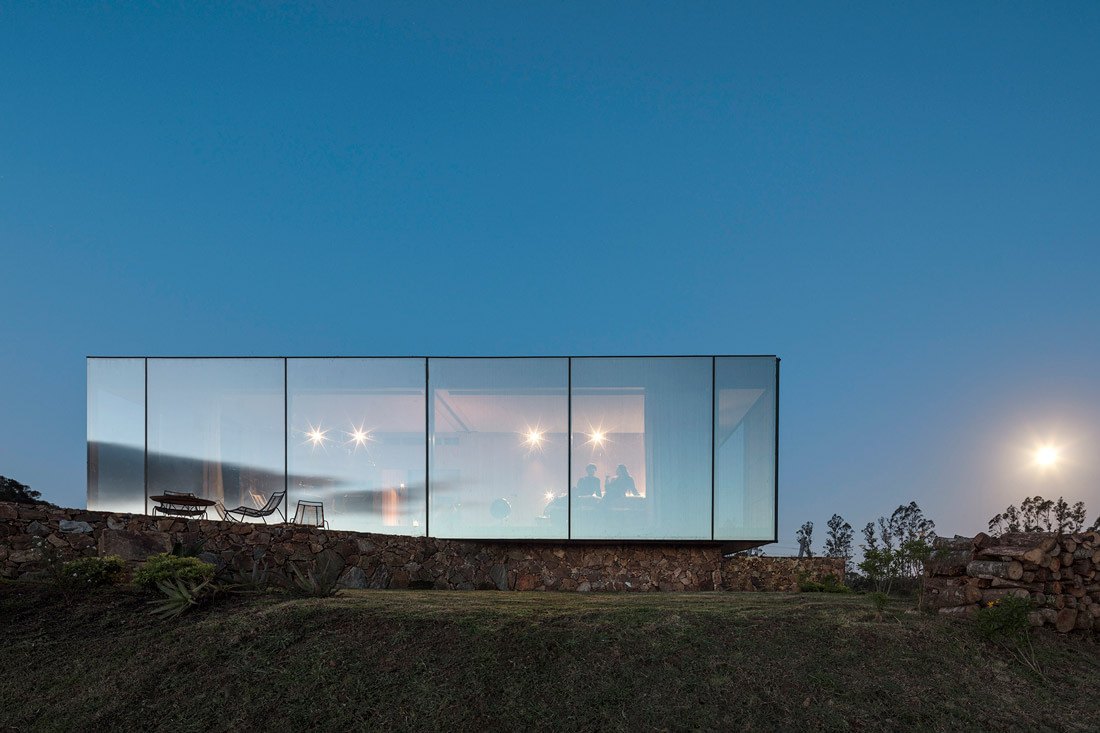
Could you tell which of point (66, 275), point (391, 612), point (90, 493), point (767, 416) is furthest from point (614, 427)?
point (66, 275)

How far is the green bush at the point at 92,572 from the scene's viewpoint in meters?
6.65

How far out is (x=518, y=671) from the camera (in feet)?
15.7

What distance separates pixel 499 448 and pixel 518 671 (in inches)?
318

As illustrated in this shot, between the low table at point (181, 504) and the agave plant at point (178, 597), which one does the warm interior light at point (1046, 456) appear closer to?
the agave plant at point (178, 597)

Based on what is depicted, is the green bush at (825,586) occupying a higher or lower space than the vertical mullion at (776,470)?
lower

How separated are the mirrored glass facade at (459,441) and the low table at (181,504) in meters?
0.28

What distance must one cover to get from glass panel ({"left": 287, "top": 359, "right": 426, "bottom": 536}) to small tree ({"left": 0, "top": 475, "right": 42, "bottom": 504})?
15.4 meters

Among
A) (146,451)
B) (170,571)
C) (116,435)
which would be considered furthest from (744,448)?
(116,435)

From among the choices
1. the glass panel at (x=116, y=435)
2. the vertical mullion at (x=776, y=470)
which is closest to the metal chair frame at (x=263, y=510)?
the glass panel at (x=116, y=435)

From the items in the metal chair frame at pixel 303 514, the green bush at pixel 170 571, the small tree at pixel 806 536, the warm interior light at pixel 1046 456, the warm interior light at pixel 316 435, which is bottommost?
the small tree at pixel 806 536

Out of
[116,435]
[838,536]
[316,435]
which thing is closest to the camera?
[116,435]

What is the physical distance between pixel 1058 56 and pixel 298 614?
15893mm

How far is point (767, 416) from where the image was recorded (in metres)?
12.6

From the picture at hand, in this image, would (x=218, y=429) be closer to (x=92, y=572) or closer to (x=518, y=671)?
(x=92, y=572)
